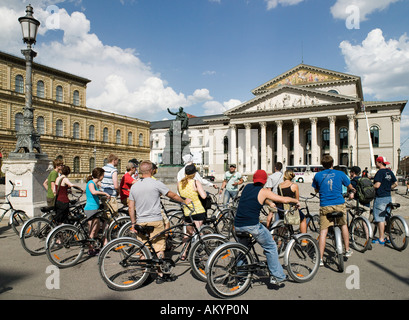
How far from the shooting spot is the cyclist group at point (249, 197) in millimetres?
4320

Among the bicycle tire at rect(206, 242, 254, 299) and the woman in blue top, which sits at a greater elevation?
the woman in blue top

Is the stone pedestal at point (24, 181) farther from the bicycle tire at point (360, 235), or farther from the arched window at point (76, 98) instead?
the arched window at point (76, 98)

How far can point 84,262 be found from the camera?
5680 mm

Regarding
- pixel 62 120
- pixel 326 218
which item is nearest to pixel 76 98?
pixel 62 120

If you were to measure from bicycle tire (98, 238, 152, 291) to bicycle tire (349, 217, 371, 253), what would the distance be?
4.52 m

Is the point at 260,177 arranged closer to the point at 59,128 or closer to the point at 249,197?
the point at 249,197

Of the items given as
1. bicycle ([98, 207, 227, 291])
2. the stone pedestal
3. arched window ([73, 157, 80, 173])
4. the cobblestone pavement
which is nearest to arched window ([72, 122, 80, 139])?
arched window ([73, 157, 80, 173])

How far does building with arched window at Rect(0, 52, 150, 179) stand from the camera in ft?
130

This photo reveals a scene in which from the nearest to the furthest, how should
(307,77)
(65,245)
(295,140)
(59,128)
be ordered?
1. (65,245)
2. (59,128)
3. (295,140)
4. (307,77)

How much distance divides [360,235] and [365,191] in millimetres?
1029

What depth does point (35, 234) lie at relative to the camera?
6.39 metres

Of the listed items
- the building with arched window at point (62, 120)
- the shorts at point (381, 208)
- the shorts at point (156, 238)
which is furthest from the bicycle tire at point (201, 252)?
the building with arched window at point (62, 120)

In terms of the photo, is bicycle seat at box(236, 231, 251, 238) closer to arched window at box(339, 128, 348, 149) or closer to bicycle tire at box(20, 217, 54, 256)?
bicycle tire at box(20, 217, 54, 256)
